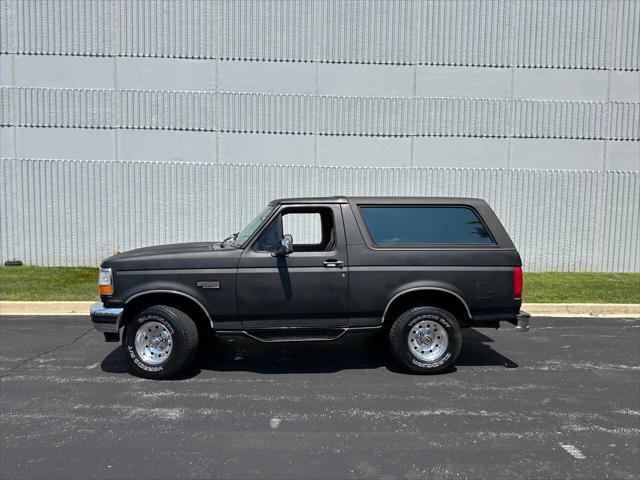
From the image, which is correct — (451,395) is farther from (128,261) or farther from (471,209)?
(128,261)

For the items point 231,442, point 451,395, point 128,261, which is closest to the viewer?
point 231,442

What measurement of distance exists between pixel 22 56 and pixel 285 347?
1139 centimetres

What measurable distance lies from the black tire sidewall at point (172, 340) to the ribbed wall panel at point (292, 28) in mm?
9389

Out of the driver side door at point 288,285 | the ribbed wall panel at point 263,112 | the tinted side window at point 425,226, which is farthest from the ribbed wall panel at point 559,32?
the driver side door at point 288,285

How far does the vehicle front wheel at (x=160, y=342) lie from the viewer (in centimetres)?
568

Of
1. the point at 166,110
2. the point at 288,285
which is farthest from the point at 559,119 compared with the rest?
the point at 288,285

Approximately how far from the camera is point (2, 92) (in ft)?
43.4

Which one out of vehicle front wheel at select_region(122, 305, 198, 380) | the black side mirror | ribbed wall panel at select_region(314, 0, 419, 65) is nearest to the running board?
vehicle front wheel at select_region(122, 305, 198, 380)

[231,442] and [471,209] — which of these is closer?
[231,442]

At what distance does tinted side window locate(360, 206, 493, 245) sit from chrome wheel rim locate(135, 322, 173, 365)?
105 inches

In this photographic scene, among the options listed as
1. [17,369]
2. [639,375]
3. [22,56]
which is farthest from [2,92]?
[639,375]

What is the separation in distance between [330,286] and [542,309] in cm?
563

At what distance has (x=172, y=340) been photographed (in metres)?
5.71

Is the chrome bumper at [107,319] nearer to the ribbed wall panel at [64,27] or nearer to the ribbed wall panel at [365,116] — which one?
the ribbed wall panel at [365,116]
